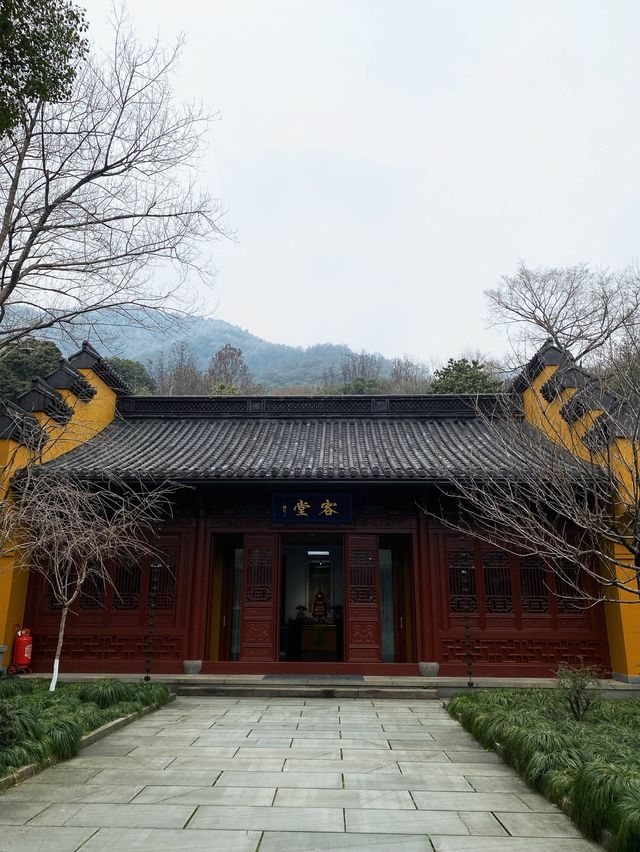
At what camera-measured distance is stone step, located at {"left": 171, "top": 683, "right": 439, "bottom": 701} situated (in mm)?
8938

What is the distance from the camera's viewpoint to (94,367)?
42.7 feet

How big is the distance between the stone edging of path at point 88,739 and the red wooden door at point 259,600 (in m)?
1.78

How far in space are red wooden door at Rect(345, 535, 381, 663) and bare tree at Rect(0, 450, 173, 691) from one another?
12.3ft

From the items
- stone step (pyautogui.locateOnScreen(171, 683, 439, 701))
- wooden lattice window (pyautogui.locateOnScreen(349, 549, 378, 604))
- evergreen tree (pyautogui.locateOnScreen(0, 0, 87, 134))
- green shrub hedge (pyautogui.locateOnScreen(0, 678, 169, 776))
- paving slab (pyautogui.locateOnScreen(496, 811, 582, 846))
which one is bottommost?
stone step (pyautogui.locateOnScreen(171, 683, 439, 701))

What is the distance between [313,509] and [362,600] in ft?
6.38

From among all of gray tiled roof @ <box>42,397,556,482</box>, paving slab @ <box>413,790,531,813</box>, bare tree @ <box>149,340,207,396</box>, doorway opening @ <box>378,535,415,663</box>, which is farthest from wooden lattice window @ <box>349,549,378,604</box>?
bare tree @ <box>149,340,207,396</box>

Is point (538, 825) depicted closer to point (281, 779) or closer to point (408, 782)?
point (408, 782)

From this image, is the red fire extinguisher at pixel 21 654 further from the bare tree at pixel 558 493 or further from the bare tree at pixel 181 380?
the bare tree at pixel 181 380

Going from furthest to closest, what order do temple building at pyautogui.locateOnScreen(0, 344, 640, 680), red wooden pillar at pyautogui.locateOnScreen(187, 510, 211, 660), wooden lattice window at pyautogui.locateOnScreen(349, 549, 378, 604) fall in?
wooden lattice window at pyautogui.locateOnScreen(349, 549, 378, 604), red wooden pillar at pyautogui.locateOnScreen(187, 510, 211, 660), temple building at pyautogui.locateOnScreen(0, 344, 640, 680)

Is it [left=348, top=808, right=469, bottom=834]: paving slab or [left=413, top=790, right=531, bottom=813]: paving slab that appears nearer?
[left=348, top=808, right=469, bottom=834]: paving slab

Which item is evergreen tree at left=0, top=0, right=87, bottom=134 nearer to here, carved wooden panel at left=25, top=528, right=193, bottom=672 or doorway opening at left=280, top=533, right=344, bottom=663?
carved wooden panel at left=25, top=528, right=193, bottom=672

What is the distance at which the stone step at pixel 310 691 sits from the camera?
8.94 m

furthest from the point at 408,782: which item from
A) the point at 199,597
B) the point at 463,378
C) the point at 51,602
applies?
the point at 463,378

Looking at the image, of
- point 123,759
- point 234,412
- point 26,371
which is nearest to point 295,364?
point 26,371
